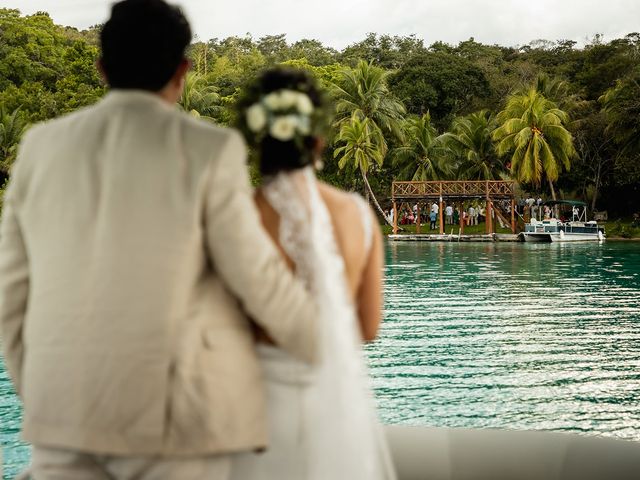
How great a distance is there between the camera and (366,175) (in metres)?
44.8

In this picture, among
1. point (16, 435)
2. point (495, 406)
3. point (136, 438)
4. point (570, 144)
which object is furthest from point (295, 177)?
point (570, 144)

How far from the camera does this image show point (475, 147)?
138 ft

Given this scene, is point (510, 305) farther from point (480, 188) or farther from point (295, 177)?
point (480, 188)

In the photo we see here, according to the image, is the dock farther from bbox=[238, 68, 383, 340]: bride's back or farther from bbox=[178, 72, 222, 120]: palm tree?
bbox=[238, 68, 383, 340]: bride's back

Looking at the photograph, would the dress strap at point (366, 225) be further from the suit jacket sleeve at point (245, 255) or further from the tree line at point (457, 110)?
the tree line at point (457, 110)

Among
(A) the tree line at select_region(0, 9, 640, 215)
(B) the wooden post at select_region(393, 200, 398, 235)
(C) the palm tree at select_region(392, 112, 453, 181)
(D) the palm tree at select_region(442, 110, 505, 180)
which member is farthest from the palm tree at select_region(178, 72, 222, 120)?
(D) the palm tree at select_region(442, 110, 505, 180)

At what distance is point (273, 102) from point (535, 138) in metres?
37.4

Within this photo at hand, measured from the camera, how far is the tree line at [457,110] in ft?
126

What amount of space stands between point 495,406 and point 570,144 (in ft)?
94.3

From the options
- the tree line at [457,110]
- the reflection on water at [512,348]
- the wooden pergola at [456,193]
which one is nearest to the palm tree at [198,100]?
the tree line at [457,110]

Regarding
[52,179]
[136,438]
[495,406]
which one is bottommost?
[495,406]

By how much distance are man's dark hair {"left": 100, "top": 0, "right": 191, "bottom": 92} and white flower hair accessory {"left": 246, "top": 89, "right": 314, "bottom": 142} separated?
0.20 meters

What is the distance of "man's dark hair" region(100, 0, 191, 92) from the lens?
1568mm

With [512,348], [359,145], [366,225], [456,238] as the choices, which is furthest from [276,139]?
[359,145]
